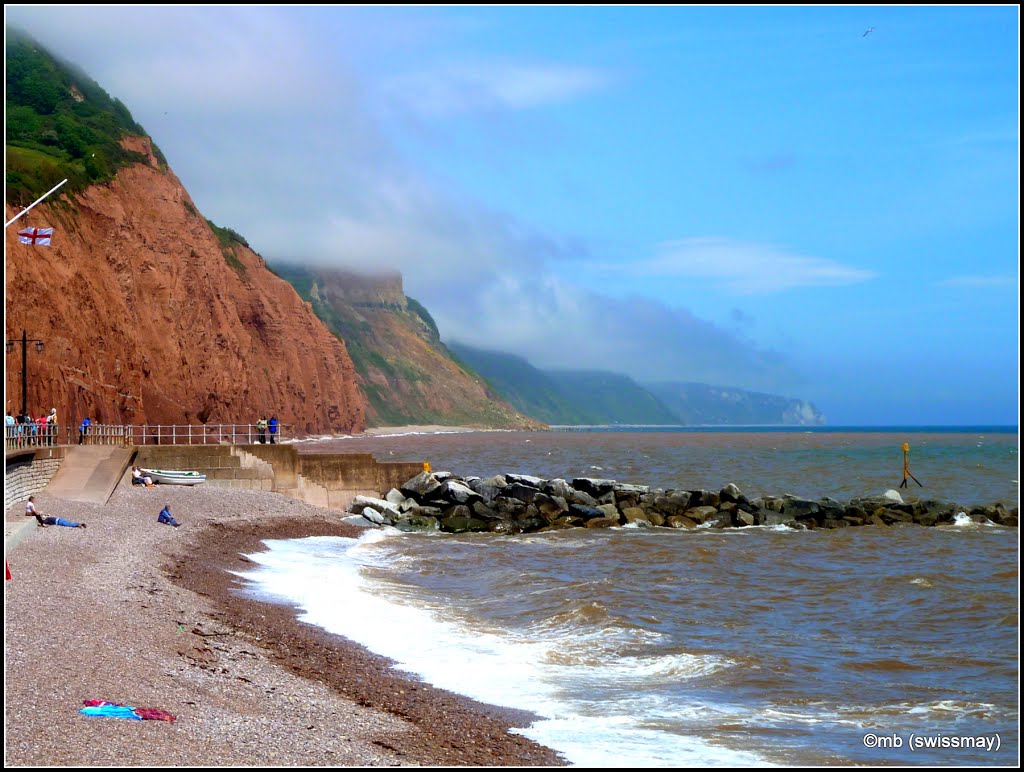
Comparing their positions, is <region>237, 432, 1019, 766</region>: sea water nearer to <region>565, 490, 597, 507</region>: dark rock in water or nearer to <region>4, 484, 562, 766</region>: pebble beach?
<region>4, 484, 562, 766</region>: pebble beach

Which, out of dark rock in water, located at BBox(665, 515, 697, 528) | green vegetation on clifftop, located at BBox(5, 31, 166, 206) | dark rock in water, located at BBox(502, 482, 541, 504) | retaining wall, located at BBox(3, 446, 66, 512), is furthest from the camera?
green vegetation on clifftop, located at BBox(5, 31, 166, 206)

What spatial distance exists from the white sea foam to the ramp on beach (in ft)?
28.1

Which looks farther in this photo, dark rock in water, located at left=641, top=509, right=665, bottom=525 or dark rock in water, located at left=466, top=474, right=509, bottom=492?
dark rock in water, located at left=466, top=474, right=509, bottom=492

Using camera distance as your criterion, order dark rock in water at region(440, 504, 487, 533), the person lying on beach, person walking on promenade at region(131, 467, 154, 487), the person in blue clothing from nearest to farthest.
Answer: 1. the person lying on beach
2. the person in blue clothing
3. person walking on promenade at region(131, 467, 154, 487)
4. dark rock in water at region(440, 504, 487, 533)

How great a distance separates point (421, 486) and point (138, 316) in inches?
1521

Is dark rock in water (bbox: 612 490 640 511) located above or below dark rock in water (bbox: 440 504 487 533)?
above

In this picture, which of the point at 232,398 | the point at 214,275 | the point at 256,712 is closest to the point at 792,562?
the point at 256,712

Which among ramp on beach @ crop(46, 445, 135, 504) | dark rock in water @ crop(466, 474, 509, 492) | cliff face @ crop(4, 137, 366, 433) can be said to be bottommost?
dark rock in water @ crop(466, 474, 509, 492)

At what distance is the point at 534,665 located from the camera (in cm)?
1405

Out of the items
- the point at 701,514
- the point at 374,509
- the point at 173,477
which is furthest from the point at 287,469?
the point at 701,514

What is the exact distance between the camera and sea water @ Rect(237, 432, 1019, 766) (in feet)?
35.9

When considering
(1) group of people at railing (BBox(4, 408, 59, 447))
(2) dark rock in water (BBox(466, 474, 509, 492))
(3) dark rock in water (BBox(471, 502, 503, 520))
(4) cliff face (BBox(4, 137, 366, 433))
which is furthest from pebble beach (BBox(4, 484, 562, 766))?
(4) cliff face (BBox(4, 137, 366, 433))

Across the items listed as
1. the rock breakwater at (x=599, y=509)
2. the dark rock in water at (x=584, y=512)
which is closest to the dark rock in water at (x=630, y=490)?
the rock breakwater at (x=599, y=509)

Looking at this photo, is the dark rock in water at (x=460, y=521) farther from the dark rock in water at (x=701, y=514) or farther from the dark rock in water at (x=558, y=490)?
the dark rock in water at (x=701, y=514)
